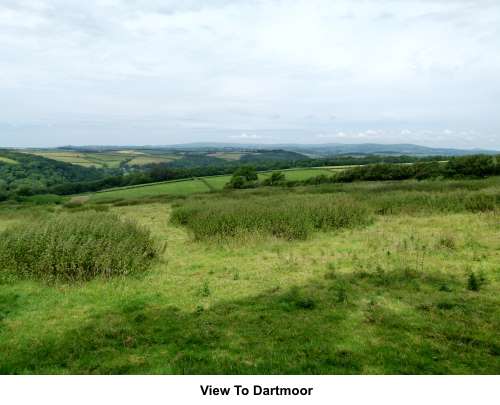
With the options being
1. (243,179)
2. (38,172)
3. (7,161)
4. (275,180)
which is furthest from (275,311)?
(7,161)

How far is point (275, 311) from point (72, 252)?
7149mm

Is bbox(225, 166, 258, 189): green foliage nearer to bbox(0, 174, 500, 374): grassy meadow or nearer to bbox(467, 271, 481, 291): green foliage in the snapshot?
bbox(0, 174, 500, 374): grassy meadow

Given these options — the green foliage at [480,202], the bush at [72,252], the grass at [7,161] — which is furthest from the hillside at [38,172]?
the green foliage at [480,202]

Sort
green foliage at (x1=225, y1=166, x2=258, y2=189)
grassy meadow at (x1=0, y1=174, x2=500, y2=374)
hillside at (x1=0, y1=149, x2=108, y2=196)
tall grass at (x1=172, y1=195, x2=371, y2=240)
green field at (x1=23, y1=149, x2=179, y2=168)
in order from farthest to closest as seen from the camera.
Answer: green field at (x1=23, y1=149, x2=179, y2=168)
hillside at (x1=0, y1=149, x2=108, y2=196)
green foliage at (x1=225, y1=166, x2=258, y2=189)
tall grass at (x1=172, y1=195, x2=371, y2=240)
grassy meadow at (x1=0, y1=174, x2=500, y2=374)

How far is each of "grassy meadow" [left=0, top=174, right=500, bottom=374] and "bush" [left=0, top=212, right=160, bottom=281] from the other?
229 millimetres

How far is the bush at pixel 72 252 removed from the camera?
31.9 feet

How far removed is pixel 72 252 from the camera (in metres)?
10.2

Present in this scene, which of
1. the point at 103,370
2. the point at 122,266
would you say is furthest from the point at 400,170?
the point at 103,370

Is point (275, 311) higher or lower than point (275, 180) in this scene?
lower

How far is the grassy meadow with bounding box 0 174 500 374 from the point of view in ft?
16.6

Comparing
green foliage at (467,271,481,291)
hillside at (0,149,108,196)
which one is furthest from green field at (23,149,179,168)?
green foliage at (467,271,481,291)

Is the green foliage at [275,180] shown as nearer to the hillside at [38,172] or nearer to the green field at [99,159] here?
the hillside at [38,172]

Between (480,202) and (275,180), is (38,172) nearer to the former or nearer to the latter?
(275,180)
